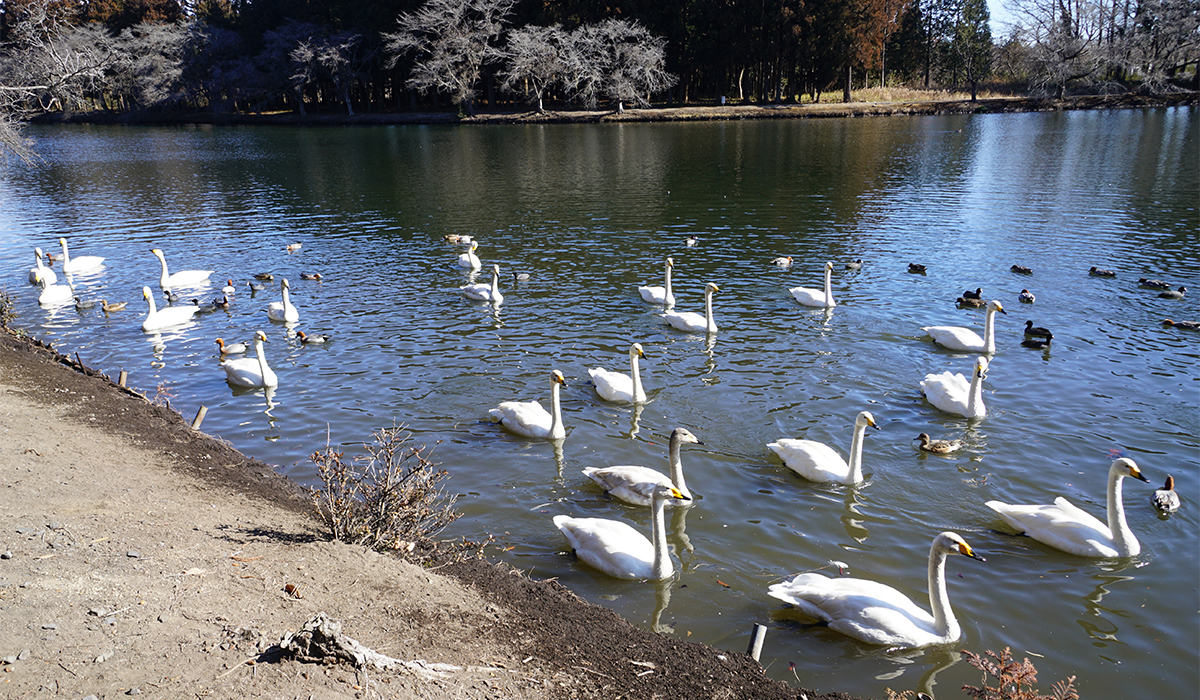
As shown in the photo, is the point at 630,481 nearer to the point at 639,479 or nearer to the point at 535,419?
the point at 639,479

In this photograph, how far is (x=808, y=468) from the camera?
Result: 10.2 metres

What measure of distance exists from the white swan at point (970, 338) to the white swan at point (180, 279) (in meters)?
20.1

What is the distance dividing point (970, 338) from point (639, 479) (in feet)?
30.0

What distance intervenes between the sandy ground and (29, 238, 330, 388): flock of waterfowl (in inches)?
208

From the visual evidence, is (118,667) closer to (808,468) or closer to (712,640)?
(712,640)

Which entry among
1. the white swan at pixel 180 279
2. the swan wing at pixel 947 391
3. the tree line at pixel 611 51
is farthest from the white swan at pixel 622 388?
the tree line at pixel 611 51

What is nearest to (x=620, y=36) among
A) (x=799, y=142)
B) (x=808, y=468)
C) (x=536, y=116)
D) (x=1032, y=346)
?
(x=536, y=116)

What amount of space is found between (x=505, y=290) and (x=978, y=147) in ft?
129

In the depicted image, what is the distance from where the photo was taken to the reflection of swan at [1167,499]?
9.32m

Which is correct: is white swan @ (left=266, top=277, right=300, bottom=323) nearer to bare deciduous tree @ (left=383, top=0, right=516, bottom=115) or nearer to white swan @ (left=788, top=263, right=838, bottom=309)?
white swan @ (left=788, top=263, right=838, bottom=309)

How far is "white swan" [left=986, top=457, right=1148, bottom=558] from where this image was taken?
8.46 meters

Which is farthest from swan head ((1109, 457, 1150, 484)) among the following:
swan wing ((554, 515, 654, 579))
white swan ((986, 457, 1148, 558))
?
swan wing ((554, 515, 654, 579))

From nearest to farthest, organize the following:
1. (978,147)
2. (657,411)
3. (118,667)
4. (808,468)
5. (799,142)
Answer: (118,667)
(808,468)
(657,411)
(978,147)
(799,142)

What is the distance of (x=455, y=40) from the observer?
81812 mm
